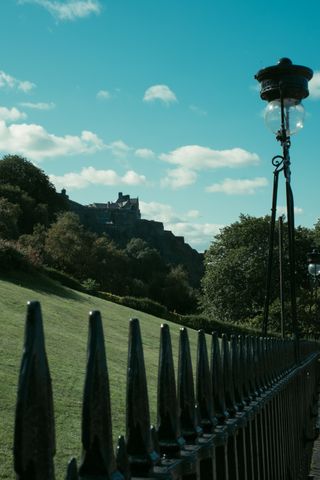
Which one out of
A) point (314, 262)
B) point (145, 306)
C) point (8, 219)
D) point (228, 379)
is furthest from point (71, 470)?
point (8, 219)

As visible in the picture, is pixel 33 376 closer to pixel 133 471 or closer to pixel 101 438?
pixel 101 438

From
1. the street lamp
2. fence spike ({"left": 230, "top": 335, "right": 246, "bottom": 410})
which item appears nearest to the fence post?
fence spike ({"left": 230, "top": 335, "right": 246, "bottom": 410})

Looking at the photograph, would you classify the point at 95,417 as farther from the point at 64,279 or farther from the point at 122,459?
the point at 64,279

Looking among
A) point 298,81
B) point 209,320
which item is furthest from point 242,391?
point 209,320

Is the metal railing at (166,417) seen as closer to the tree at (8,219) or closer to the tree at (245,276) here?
the tree at (245,276)

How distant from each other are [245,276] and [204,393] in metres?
48.4

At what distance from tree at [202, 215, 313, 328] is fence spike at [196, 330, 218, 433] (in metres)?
46.2

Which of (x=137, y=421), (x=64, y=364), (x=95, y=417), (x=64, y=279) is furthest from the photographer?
(x=64, y=279)

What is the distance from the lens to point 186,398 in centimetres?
248

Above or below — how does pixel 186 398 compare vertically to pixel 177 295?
above

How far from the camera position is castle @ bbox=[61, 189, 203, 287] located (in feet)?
434

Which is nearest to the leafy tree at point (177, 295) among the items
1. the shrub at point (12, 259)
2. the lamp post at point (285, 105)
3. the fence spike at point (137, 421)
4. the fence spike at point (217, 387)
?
the shrub at point (12, 259)

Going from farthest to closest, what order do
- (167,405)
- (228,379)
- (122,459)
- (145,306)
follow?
(145,306)
(228,379)
(167,405)
(122,459)

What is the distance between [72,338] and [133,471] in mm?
8625
